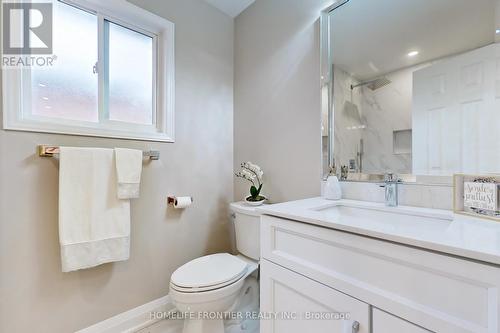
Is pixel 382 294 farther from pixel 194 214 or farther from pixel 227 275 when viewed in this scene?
pixel 194 214

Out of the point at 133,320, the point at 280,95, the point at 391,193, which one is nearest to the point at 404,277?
the point at 391,193

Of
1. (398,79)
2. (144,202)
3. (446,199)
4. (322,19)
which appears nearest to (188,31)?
(322,19)

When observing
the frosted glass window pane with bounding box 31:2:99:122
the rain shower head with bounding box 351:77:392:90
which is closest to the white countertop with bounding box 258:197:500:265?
the rain shower head with bounding box 351:77:392:90

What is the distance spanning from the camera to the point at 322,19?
4.42 feet

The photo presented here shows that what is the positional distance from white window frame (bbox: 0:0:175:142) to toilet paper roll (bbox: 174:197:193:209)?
42 centimetres

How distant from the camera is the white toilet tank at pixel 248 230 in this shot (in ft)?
4.67

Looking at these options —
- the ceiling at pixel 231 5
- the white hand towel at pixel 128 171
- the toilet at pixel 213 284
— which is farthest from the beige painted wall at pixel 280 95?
the white hand towel at pixel 128 171

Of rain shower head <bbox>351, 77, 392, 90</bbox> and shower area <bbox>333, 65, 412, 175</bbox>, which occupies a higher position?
rain shower head <bbox>351, 77, 392, 90</bbox>

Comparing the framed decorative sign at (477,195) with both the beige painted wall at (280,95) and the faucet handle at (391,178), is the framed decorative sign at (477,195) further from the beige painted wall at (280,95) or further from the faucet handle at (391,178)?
the beige painted wall at (280,95)

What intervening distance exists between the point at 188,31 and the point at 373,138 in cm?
150

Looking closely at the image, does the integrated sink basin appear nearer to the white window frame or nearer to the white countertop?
the white countertop

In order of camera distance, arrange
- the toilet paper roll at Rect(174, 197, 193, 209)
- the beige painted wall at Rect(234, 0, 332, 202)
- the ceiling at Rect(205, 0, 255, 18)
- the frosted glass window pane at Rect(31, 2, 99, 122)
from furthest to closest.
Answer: the ceiling at Rect(205, 0, 255, 18), the toilet paper roll at Rect(174, 197, 193, 209), the beige painted wall at Rect(234, 0, 332, 202), the frosted glass window pane at Rect(31, 2, 99, 122)

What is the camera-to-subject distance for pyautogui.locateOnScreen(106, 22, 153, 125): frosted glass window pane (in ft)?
4.72

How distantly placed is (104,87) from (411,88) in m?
1.70
